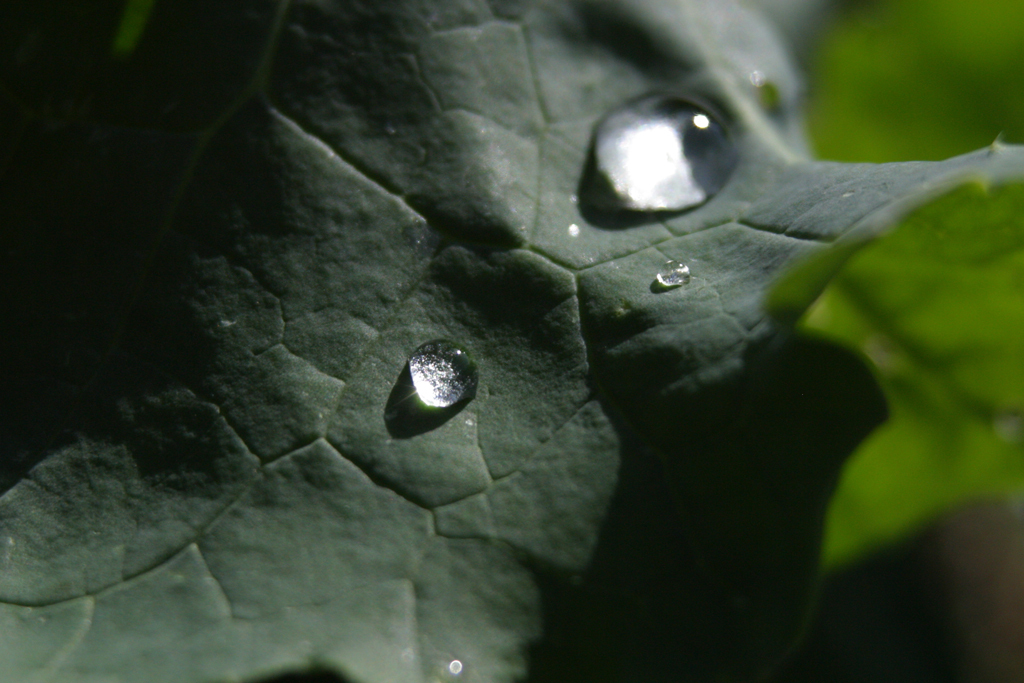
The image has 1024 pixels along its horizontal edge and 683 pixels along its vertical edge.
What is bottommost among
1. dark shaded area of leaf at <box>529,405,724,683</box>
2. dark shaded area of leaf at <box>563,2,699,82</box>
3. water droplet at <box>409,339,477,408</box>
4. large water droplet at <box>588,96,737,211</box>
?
dark shaded area of leaf at <box>529,405,724,683</box>

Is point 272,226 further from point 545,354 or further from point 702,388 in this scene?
point 702,388

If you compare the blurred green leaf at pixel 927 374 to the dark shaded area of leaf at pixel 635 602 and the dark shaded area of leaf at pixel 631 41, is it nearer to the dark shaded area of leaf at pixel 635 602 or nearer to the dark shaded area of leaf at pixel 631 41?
the dark shaded area of leaf at pixel 631 41

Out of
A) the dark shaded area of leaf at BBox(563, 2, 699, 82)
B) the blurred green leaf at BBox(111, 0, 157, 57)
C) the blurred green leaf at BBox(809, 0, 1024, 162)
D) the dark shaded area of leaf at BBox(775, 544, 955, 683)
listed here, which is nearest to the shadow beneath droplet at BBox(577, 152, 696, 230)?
the dark shaded area of leaf at BBox(563, 2, 699, 82)

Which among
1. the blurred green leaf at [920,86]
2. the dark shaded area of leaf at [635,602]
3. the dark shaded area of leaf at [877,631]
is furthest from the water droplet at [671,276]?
the blurred green leaf at [920,86]

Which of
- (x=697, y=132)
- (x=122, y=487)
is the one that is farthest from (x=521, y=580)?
(x=697, y=132)

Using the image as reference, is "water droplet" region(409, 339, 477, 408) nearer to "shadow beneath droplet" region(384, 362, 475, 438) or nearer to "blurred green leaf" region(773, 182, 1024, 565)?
"shadow beneath droplet" region(384, 362, 475, 438)

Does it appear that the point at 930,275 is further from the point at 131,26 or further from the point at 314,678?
the point at 131,26
